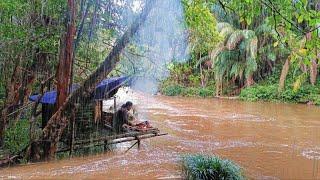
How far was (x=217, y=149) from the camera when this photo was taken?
1252 cm

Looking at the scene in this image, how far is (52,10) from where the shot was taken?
10234 millimetres

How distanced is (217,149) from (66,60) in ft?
17.5

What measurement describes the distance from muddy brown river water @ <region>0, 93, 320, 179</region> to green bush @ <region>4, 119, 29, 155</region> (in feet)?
5.34

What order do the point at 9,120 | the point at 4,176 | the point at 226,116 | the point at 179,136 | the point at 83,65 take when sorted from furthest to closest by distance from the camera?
the point at 226,116 → the point at 179,136 → the point at 83,65 → the point at 9,120 → the point at 4,176

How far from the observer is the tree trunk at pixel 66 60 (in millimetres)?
9828

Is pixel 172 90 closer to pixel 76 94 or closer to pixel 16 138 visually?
pixel 16 138

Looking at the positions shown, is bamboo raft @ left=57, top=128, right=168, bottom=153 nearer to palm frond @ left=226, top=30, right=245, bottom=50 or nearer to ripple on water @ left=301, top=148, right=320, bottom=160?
ripple on water @ left=301, top=148, right=320, bottom=160

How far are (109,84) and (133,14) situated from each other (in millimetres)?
1997

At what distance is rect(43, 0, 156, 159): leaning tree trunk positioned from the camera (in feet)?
32.3

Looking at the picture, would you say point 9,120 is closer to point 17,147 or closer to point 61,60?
point 17,147

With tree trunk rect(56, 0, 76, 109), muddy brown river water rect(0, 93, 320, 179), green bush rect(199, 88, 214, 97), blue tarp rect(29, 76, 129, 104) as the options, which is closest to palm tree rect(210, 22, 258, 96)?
green bush rect(199, 88, 214, 97)

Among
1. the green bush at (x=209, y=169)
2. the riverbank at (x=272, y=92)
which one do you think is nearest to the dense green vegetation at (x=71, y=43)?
the green bush at (x=209, y=169)

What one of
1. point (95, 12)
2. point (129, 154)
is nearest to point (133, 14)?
point (95, 12)

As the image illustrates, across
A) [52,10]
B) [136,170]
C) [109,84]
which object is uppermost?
[52,10]
